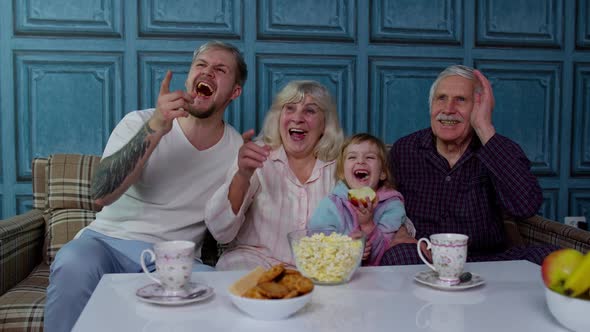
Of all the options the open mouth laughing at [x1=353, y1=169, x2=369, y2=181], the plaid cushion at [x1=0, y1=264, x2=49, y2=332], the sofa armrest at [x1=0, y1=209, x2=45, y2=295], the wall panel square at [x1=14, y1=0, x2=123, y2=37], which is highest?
the wall panel square at [x1=14, y1=0, x2=123, y2=37]

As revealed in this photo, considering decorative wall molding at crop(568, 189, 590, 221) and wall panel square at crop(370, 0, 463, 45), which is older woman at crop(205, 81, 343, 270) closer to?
wall panel square at crop(370, 0, 463, 45)

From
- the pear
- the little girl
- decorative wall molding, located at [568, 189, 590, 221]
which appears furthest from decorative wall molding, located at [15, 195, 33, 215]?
decorative wall molding, located at [568, 189, 590, 221]

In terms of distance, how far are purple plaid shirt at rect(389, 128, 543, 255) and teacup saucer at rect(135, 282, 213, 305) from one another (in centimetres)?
116

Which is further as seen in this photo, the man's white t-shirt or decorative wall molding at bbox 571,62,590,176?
decorative wall molding at bbox 571,62,590,176

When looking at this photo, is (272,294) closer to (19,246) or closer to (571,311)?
(571,311)

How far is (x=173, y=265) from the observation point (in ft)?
4.02

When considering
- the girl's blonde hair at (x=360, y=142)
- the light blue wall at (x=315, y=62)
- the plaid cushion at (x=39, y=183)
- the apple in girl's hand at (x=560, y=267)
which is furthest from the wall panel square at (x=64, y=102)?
the apple in girl's hand at (x=560, y=267)

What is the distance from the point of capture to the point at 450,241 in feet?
4.41

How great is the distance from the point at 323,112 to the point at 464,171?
578mm

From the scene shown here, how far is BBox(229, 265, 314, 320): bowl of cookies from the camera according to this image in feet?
3.62

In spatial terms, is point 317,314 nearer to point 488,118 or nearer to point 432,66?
point 488,118

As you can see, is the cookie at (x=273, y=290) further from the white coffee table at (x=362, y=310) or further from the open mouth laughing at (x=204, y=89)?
the open mouth laughing at (x=204, y=89)

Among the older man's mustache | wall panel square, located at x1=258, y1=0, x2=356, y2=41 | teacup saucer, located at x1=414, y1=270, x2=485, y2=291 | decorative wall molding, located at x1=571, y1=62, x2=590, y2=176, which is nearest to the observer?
teacup saucer, located at x1=414, y1=270, x2=485, y2=291

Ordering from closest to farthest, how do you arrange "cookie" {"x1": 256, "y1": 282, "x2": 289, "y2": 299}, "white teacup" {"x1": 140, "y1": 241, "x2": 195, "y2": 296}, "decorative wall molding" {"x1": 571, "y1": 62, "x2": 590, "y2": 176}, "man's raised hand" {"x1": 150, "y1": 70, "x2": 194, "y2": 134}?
1. "cookie" {"x1": 256, "y1": 282, "x2": 289, "y2": 299}
2. "white teacup" {"x1": 140, "y1": 241, "x2": 195, "y2": 296}
3. "man's raised hand" {"x1": 150, "y1": 70, "x2": 194, "y2": 134}
4. "decorative wall molding" {"x1": 571, "y1": 62, "x2": 590, "y2": 176}
